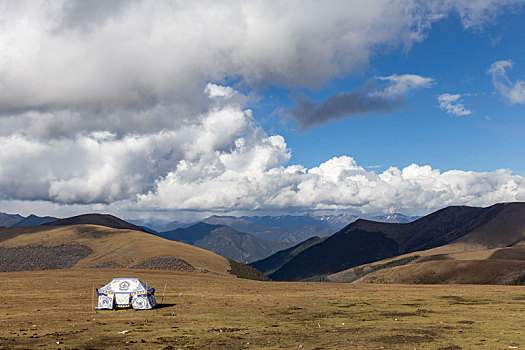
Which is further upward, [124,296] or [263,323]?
[124,296]

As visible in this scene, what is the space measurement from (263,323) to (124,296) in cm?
1850

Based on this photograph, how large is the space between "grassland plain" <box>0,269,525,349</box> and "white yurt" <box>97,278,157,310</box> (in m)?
1.22

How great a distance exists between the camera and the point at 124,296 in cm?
4831

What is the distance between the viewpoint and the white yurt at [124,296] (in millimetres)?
47719

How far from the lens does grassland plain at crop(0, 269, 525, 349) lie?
94.9 ft

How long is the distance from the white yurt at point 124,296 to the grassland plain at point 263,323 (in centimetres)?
122

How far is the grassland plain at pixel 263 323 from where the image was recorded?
28.9 m

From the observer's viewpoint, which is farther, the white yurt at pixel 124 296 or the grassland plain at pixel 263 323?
the white yurt at pixel 124 296

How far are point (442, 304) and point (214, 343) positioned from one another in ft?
129

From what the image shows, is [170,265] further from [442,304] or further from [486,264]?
[486,264]

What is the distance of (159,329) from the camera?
34875mm

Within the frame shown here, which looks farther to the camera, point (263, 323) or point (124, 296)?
point (124, 296)

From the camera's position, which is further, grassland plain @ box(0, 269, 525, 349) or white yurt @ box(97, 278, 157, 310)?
white yurt @ box(97, 278, 157, 310)

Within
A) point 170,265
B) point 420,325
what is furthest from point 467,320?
point 170,265
